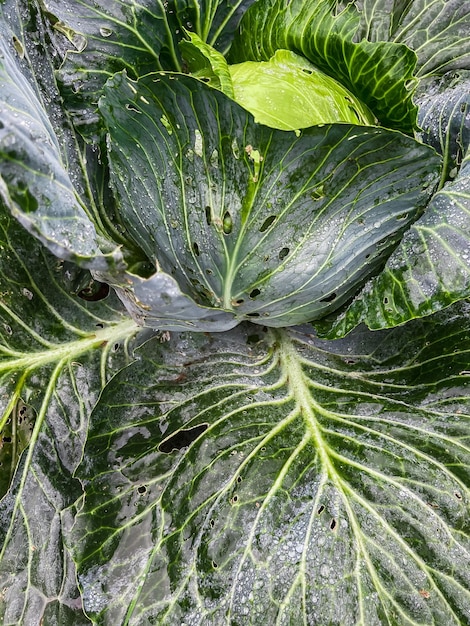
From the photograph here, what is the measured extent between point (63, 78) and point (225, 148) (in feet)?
2.25

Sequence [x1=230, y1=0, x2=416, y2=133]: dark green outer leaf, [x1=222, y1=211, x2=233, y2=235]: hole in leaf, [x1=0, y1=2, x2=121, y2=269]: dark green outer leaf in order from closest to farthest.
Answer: [x1=0, y1=2, x2=121, y2=269]: dark green outer leaf < [x1=222, y1=211, x2=233, y2=235]: hole in leaf < [x1=230, y1=0, x2=416, y2=133]: dark green outer leaf

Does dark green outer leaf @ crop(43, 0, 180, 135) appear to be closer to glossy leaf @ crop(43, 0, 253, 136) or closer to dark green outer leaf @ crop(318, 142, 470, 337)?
glossy leaf @ crop(43, 0, 253, 136)

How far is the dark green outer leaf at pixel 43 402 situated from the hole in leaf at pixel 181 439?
35cm

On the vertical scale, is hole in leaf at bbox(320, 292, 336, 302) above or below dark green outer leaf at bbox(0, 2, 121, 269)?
below

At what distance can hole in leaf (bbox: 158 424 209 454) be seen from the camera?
1671 millimetres

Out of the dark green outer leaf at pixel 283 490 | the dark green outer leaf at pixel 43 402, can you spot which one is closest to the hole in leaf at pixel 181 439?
the dark green outer leaf at pixel 283 490

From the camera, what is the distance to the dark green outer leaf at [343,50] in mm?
1587

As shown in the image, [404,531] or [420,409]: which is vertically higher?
[420,409]

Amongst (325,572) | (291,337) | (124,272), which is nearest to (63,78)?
(124,272)

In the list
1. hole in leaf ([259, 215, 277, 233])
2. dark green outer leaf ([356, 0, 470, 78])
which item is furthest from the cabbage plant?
dark green outer leaf ([356, 0, 470, 78])

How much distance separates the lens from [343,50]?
1634mm

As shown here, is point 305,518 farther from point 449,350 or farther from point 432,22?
point 432,22

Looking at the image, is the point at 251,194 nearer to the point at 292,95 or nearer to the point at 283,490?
the point at 292,95

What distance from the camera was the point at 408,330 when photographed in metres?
1.83
